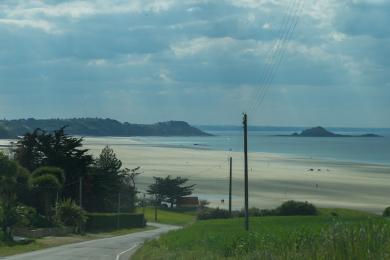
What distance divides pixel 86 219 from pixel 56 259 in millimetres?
31394

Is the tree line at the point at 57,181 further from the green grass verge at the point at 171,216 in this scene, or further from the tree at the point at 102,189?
the green grass verge at the point at 171,216

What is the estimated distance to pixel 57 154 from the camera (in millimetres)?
66062

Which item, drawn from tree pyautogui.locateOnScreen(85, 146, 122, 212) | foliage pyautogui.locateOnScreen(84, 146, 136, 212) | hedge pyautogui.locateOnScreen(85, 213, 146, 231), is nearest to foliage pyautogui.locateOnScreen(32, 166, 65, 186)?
hedge pyautogui.locateOnScreen(85, 213, 146, 231)

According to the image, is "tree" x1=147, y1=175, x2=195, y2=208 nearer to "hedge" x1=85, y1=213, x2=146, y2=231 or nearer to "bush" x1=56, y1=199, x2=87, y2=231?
"hedge" x1=85, y1=213, x2=146, y2=231

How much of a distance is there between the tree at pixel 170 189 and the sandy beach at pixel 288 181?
2517 millimetres

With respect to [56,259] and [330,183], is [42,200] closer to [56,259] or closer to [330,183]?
[56,259]

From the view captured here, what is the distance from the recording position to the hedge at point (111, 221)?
6122 cm

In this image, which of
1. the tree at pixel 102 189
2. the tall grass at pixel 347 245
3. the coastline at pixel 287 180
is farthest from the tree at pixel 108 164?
the tall grass at pixel 347 245

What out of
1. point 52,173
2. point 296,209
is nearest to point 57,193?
point 52,173

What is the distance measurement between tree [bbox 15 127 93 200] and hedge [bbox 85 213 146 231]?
412 cm

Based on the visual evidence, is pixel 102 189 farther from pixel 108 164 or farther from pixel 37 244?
pixel 37 244

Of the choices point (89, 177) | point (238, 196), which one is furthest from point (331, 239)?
point (238, 196)

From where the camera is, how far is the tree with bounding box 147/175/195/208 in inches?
3556

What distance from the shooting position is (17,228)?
43.7 meters
